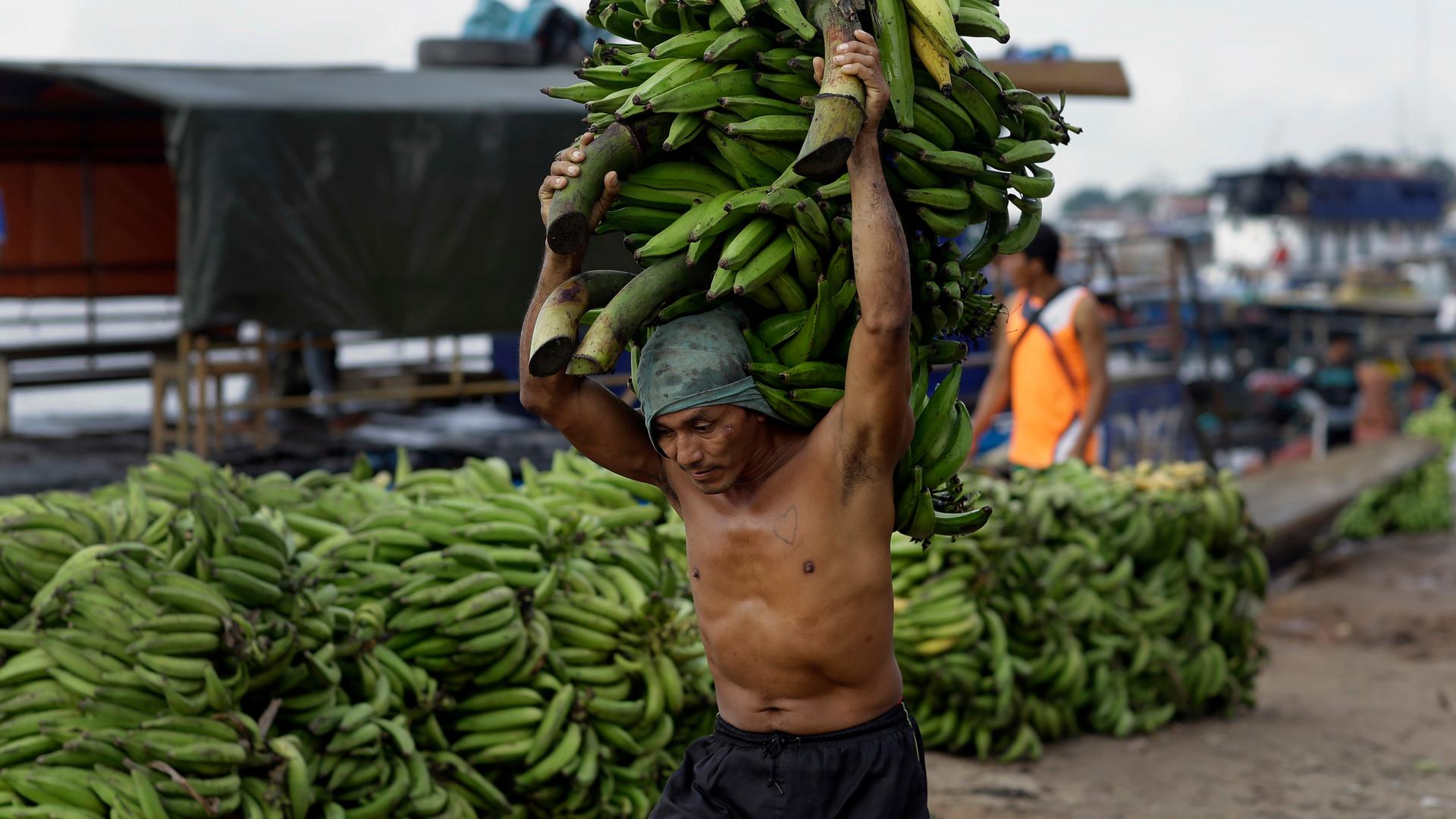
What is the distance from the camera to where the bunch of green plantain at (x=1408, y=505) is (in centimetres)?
1209

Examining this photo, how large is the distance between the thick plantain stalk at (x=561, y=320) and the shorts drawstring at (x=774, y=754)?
82 centimetres

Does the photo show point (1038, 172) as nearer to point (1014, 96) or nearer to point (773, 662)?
point (1014, 96)

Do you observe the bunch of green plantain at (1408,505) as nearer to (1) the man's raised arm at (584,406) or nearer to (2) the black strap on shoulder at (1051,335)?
(2) the black strap on shoulder at (1051,335)

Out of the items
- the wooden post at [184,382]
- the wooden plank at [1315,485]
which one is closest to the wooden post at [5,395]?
the wooden post at [184,382]

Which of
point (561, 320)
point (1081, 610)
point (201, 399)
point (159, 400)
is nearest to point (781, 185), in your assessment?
point (561, 320)

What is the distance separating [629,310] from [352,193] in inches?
228

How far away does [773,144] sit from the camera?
8.22 ft

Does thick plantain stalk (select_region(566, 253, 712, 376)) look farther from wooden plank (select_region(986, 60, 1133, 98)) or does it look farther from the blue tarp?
the blue tarp

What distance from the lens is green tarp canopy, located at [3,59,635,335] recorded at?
7.29m

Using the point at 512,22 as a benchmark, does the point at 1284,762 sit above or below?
below

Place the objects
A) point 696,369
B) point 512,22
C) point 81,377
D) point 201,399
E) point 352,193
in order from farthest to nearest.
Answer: point 81,377 < point 512,22 < point 201,399 < point 352,193 < point 696,369

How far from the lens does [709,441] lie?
8.03 ft

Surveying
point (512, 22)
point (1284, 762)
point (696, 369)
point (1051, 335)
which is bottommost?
point (1284, 762)

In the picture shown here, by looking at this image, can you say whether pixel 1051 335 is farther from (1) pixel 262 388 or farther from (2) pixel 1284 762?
(1) pixel 262 388
